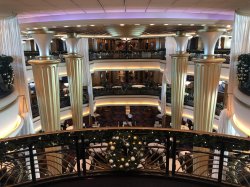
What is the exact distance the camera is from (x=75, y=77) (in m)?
12.1

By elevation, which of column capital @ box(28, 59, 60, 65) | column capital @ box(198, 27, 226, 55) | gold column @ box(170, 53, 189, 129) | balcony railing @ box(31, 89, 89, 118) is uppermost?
column capital @ box(198, 27, 226, 55)

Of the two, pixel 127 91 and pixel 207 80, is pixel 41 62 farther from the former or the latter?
pixel 127 91

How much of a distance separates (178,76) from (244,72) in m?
5.80

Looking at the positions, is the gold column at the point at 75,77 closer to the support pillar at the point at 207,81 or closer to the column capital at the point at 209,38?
the support pillar at the point at 207,81

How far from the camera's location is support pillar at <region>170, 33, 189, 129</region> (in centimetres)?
1213

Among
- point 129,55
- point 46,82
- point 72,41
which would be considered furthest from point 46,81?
point 129,55

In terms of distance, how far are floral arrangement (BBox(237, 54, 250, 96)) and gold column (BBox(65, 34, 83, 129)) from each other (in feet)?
24.7

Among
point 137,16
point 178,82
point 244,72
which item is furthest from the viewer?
point 178,82

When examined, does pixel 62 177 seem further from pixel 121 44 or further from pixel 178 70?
pixel 121 44

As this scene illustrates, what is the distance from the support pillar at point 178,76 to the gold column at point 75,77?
455 centimetres

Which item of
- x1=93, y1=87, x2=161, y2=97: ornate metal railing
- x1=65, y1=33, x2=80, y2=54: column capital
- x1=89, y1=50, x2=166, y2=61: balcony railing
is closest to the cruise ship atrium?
x1=65, y1=33, x2=80, y2=54: column capital

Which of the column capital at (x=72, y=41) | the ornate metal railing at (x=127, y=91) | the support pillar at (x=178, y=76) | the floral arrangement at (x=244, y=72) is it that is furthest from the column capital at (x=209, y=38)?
the ornate metal railing at (x=127, y=91)

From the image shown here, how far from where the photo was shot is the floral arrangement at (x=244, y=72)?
6.31 metres

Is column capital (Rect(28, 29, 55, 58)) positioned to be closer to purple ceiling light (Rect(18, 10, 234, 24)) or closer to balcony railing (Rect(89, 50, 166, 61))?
purple ceiling light (Rect(18, 10, 234, 24))
